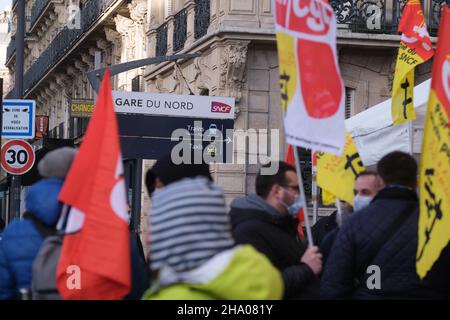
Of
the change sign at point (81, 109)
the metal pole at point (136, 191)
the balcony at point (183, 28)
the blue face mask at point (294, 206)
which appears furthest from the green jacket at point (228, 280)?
the change sign at point (81, 109)

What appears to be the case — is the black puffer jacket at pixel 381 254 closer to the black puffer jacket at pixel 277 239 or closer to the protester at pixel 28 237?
the black puffer jacket at pixel 277 239

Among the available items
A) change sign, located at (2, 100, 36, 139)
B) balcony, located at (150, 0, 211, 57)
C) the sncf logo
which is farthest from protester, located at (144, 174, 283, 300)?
balcony, located at (150, 0, 211, 57)

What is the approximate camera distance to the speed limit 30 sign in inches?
756

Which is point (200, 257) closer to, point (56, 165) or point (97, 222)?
point (97, 222)

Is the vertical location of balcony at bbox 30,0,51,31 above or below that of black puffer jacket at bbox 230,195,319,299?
above

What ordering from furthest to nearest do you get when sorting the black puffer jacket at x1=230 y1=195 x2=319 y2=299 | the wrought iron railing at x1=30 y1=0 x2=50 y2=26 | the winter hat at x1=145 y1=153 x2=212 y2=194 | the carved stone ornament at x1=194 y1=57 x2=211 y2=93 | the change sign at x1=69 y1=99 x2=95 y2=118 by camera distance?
the wrought iron railing at x1=30 y1=0 x2=50 y2=26 → the change sign at x1=69 y1=99 x2=95 y2=118 → the carved stone ornament at x1=194 y1=57 x2=211 y2=93 → the black puffer jacket at x1=230 y1=195 x2=319 y2=299 → the winter hat at x1=145 y1=153 x2=212 y2=194

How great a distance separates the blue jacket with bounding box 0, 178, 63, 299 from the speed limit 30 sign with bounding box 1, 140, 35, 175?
13.5 m

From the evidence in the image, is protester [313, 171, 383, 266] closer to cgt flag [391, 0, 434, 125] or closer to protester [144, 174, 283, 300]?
cgt flag [391, 0, 434, 125]

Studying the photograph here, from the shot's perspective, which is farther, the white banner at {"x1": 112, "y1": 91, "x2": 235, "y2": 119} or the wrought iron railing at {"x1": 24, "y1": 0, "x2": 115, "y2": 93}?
the wrought iron railing at {"x1": 24, "y1": 0, "x2": 115, "y2": 93}

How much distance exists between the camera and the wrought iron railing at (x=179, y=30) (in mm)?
25938

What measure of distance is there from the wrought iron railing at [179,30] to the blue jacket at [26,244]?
65.9 ft

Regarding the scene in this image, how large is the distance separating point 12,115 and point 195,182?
15.4m

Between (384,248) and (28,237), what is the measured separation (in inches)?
73.8

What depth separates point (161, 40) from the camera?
93.9 ft
